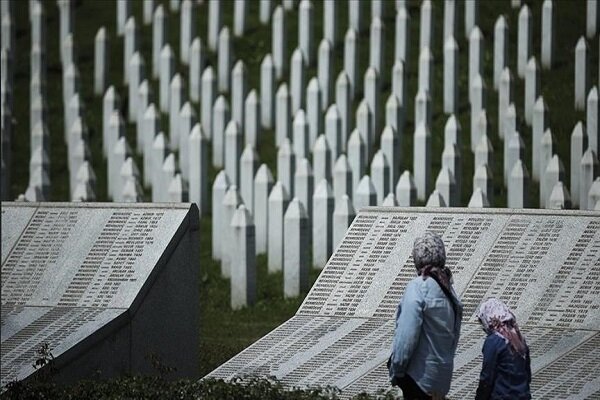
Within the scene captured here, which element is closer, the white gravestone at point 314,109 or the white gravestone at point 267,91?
the white gravestone at point 314,109

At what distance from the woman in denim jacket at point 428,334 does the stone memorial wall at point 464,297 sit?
1.50 meters

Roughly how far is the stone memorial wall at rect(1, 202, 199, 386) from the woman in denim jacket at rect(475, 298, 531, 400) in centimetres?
403

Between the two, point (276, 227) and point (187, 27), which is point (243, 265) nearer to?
point (276, 227)

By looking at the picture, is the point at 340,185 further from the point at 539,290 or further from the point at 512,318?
the point at 512,318

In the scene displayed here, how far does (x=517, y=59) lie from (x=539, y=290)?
579 inches

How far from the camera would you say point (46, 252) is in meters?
14.2

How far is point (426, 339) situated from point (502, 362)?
48 cm

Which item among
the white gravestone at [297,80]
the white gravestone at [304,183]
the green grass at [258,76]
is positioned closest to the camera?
the white gravestone at [304,183]

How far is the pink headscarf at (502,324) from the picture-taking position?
971 centimetres

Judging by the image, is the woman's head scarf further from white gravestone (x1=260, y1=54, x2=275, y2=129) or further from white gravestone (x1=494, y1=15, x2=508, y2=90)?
white gravestone (x1=494, y1=15, x2=508, y2=90)

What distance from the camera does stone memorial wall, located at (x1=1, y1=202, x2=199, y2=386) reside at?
13016 millimetres

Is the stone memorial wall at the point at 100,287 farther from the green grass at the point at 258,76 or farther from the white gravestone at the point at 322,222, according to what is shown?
the white gravestone at the point at 322,222

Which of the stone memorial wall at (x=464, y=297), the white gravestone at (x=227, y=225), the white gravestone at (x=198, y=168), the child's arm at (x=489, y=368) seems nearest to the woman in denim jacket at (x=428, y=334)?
the child's arm at (x=489, y=368)

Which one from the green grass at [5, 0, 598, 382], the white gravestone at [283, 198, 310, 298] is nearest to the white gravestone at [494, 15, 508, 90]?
the green grass at [5, 0, 598, 382]
